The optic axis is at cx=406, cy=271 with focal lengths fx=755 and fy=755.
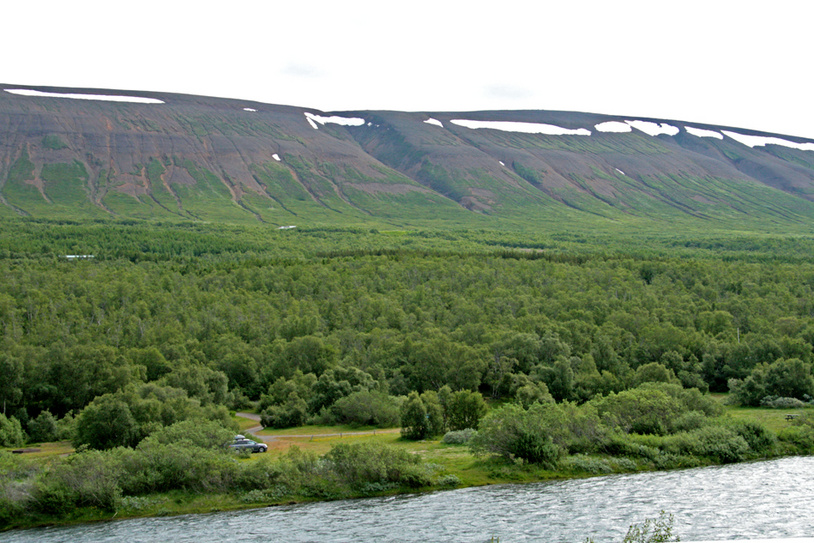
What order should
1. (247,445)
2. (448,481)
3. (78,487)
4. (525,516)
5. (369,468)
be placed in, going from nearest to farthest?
(525,516) → (78,487) → (369,468) → (448,481) → (247,445)

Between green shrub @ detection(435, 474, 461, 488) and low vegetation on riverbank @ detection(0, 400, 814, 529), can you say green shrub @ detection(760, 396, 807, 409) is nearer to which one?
low vegetation on riverbank @ detection(0, 400, 814, 529)

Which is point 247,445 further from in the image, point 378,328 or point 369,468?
point 378,328

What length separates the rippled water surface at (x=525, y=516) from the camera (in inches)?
1582

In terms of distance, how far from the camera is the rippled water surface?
4019cm

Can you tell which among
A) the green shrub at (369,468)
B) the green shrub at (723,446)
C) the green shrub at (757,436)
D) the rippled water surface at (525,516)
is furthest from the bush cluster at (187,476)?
the green shrub at (757,436)

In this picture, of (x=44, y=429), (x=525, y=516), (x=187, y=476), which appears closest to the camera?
(x=525, y=516)

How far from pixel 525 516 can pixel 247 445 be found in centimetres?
2348

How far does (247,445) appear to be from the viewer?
187 ft

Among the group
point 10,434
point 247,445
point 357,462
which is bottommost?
point 10,434

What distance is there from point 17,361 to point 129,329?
23.0 meters

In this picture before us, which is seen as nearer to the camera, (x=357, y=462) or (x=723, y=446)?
(x=357, y=462)

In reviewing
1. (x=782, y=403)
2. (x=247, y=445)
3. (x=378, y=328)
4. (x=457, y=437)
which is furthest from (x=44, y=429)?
(x=782, y=403)

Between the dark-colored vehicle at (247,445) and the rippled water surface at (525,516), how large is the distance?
34.2ft

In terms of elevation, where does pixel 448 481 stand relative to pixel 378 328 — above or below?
below
